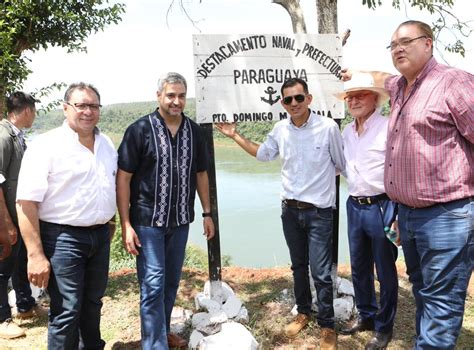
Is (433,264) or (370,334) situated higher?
(433,264)

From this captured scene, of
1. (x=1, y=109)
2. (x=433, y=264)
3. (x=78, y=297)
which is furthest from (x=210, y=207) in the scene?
(x=1, y=109)

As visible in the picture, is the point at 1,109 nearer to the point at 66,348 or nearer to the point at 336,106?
the point at 66,348

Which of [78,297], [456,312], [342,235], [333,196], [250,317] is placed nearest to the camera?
[456,312]

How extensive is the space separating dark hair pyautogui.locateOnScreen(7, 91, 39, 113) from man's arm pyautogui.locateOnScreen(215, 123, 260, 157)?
1.61 meters

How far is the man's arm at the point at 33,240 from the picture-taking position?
7.81 ft

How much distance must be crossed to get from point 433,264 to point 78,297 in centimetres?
205

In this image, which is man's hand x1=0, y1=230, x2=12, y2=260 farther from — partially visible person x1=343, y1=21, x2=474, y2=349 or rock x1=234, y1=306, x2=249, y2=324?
partially visible person x1=343, y1=21, x2=474, y2=349

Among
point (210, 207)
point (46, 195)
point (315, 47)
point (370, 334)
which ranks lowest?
point (370, 334)

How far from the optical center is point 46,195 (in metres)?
2.47

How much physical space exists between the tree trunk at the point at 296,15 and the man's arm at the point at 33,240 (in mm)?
2867

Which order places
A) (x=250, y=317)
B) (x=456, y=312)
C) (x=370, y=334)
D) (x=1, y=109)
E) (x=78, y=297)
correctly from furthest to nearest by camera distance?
(x=1, y=109) < (x=250, y=317) < (x=370, y=334) < (x=78, y=297) < (x=456, y=312)

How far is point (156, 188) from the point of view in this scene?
275 centimetres

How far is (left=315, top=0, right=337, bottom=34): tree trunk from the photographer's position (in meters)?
3.82

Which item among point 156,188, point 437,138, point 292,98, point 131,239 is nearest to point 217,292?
point 131,239
